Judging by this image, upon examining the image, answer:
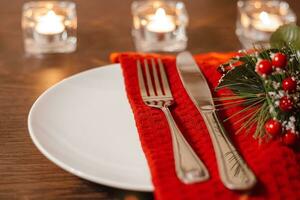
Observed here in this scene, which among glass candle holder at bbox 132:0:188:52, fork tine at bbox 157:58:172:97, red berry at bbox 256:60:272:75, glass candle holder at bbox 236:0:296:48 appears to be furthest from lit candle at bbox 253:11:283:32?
red berry at bbox 256:60:272:75

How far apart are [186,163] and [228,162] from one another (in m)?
0.04

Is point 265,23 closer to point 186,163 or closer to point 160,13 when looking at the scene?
point 160,13

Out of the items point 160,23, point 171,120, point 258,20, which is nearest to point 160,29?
point 160,23

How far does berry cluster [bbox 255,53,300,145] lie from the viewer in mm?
550

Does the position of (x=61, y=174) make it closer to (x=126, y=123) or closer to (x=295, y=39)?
(x=126, y=123)

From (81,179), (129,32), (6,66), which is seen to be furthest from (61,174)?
(129,32)

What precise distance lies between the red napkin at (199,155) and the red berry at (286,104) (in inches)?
1.4

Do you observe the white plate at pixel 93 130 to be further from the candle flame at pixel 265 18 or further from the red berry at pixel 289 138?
the candle flame at pixel 265 18

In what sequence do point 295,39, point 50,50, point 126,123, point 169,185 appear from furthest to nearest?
point 50,50
point 295,39
point 126,123
point 169,185

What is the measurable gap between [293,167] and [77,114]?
0.25m

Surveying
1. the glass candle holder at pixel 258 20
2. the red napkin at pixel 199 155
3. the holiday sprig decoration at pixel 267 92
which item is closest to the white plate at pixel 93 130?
the red napkin at pixel 199 155

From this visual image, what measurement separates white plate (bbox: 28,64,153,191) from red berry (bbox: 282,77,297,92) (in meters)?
0.16

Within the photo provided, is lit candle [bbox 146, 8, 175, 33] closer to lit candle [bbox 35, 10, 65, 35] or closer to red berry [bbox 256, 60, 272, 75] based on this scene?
lit candle [bbox 35, 10, 65, 35]

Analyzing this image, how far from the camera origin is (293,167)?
0.52 meters
